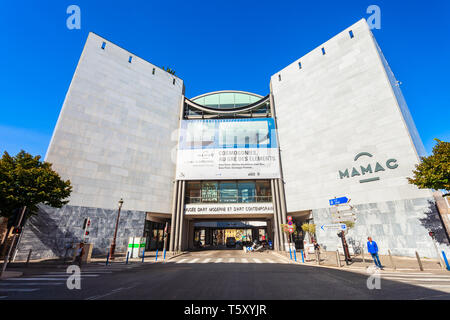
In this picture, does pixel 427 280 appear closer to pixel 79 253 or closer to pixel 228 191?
pixel 79 253

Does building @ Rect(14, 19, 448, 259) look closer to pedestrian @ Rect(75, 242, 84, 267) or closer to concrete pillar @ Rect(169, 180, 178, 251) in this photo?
concrete pillar @ Rect(169, 180, 178, 251)

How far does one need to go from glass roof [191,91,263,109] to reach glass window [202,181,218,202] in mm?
17297

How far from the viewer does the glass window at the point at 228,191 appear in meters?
29.5

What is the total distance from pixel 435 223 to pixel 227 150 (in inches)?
909

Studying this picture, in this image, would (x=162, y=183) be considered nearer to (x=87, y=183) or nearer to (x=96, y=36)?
(x=87, y=183)

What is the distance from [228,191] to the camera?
30109mm

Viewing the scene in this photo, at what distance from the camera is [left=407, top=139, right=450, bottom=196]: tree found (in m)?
13.7

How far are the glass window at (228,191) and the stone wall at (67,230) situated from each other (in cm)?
1240

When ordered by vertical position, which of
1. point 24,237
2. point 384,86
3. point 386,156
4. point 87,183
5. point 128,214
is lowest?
point 24,237

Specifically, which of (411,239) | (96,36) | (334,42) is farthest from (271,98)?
(96,36)

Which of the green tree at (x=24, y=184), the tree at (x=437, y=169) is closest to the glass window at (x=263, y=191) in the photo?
the tree at (x=437, y=169)

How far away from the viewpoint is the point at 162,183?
2839cm

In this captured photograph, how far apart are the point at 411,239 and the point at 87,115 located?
123ft

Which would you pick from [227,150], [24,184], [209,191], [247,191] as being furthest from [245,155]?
[24,184]
